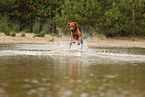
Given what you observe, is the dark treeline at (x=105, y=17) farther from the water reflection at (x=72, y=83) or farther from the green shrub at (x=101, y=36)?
the water reflection at (x=72, y=83)

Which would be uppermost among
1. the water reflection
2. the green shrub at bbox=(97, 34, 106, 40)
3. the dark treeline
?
the dark treeline

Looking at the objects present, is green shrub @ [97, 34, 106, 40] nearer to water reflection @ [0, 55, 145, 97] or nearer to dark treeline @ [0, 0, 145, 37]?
dark treeline @ [0, 0, 145, 37]

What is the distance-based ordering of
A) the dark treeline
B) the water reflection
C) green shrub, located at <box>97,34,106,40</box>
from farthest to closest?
the dark treeline, green shrub, located at <box>97,34,106,40</box>, the water reflection

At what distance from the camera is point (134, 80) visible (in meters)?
7.89

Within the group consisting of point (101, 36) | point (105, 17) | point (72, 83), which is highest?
point (105, 17)

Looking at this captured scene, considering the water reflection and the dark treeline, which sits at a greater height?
the dark treeline

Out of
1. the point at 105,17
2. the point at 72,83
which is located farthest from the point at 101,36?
the point at 72,83

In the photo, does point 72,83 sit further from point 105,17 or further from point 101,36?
point 105,17

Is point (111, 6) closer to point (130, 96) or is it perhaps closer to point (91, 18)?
point (91, 18)

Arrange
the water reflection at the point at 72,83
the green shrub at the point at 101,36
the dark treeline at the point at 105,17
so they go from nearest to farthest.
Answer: the water reflection at the point at 72,83 → the green shrub at the point at 101,36 → the dark treeline at the point at 105,17

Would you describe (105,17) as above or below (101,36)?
above

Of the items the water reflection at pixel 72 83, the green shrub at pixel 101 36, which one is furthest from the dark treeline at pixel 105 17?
the water reflection at pixel 72 83

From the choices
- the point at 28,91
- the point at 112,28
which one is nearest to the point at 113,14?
the point at 112,28

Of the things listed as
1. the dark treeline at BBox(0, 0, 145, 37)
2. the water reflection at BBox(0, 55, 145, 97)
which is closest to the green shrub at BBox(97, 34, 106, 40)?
the dark treeline at BBox(0, 0, 145, 37)
